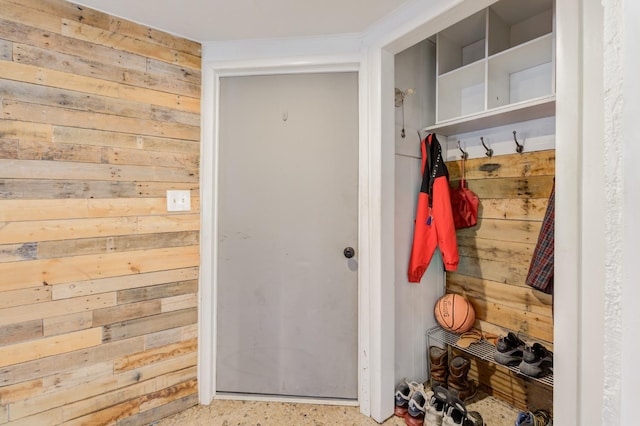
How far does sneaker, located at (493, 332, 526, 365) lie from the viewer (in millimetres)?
1588

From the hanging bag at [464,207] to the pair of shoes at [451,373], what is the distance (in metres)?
0.83

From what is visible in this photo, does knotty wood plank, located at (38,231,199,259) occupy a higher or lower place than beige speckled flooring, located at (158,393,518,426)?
higher

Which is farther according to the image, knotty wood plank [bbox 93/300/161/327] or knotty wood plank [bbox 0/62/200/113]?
knotty wood plank [bbox 93/300/161/327]

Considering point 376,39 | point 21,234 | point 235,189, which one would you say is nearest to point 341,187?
point 235,189

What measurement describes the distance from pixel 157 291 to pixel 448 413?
1693mm

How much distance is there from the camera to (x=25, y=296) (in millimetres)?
1439

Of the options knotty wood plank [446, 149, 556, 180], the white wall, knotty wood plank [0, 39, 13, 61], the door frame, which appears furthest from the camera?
the white wall

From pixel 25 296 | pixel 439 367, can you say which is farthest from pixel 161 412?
pixel 439 367

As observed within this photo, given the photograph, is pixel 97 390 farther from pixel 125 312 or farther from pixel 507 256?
pixel 507 256

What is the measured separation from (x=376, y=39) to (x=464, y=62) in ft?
2.46

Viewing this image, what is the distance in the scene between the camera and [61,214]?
1.51 m

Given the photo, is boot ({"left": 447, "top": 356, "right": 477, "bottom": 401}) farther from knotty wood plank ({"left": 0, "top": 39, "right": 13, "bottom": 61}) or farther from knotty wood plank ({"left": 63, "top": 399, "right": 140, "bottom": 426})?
knotty wood plank ({"left": 0, "top": 39, "right": 13, "bottom": 61})

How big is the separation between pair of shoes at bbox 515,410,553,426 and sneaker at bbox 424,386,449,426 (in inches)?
13.3

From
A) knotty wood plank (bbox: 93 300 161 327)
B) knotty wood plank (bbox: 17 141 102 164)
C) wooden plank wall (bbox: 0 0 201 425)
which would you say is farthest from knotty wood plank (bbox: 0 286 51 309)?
knotty wood plank (bbox: 17 141 102 164)
